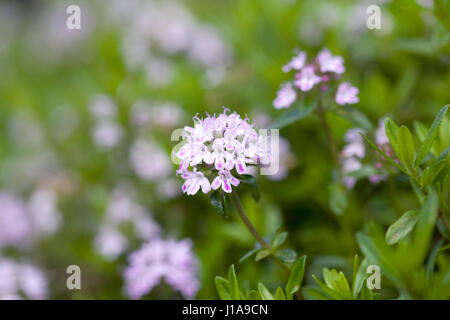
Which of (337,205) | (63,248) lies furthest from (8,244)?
(337,205)

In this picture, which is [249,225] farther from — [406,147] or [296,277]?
[406,147]

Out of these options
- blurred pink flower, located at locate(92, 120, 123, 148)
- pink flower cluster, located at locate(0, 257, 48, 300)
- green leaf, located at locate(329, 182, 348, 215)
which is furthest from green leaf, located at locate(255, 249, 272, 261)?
blurred pink flower, located at locate(92, 120, 123, 148)

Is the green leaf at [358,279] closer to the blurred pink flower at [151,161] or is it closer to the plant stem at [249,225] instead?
the plant stem at [249,225]

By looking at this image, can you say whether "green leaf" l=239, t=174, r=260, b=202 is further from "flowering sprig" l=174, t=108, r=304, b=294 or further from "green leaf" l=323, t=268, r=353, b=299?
"green leaf" l=323, t=268, r=353, b=299

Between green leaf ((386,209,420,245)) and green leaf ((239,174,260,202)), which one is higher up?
green leaf ((239,174,260,202))

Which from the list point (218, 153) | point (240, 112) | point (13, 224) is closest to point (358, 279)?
point (218, 153)
